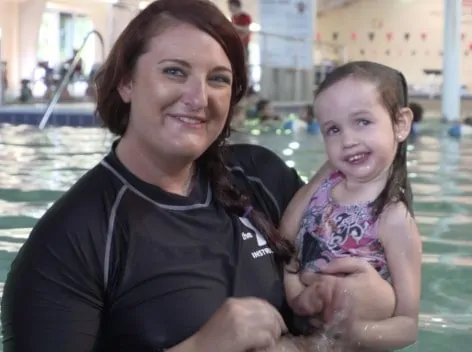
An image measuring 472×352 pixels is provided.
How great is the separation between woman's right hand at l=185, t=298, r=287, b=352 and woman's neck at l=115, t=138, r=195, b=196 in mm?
293

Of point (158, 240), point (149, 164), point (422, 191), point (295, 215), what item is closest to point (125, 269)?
point (158, 240)

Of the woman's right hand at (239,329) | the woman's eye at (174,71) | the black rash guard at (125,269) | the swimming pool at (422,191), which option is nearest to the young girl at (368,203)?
the black rash guard at (125,269)

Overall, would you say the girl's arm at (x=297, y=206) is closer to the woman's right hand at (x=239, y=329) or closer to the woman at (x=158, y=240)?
the woman at (x=158, y=240)

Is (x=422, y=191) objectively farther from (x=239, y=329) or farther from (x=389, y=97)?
(x=239, y=329)

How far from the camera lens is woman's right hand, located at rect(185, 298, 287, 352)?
48.1 inches

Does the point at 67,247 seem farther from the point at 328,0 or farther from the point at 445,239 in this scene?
the point at 328,0

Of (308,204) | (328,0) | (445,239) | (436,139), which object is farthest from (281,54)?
(308,204)

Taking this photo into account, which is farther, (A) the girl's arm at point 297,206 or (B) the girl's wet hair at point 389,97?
(A) the girl's arm at point 297,206

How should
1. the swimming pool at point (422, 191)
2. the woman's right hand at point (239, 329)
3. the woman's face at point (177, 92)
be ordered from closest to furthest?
the woman's right hand at point (239, 329), the woman's face at point (177, 92), the swimming pool at point (422, 191)

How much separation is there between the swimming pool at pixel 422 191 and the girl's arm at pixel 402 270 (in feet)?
1.80

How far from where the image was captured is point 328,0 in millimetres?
20250

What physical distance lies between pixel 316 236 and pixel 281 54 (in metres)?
11.9

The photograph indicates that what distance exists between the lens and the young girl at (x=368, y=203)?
4.86 ft

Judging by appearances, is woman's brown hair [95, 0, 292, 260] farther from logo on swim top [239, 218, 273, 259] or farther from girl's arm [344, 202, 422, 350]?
girl's arm [344, 202, 422, 350]
